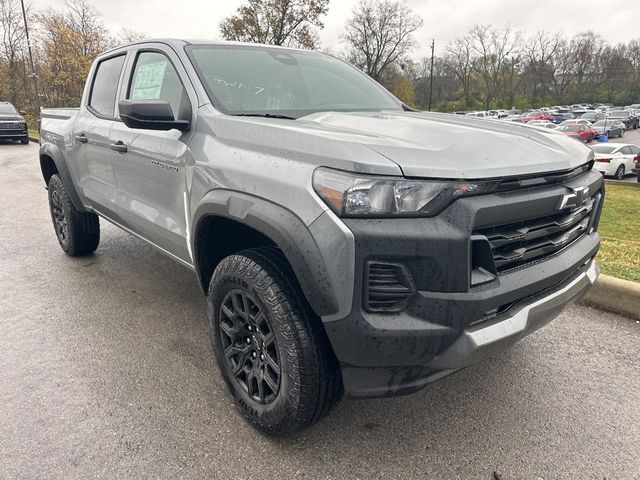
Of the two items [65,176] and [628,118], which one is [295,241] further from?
[628,118]

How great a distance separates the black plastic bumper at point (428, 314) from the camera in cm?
168

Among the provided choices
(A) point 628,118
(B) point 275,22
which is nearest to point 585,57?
(A) point 628,118

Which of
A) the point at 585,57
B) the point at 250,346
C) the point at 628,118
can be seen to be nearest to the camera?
the point at 250,346

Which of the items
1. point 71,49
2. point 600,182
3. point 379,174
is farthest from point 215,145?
point 71,49

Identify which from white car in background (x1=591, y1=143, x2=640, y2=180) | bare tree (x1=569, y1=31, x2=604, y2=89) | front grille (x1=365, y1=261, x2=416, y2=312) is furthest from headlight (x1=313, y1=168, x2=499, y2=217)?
bare tree (x1=569, y1=31, x2=604, y2=89)

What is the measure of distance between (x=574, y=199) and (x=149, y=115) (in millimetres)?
2040

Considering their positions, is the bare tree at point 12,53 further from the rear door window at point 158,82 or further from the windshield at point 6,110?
the rear door window at point 158,82

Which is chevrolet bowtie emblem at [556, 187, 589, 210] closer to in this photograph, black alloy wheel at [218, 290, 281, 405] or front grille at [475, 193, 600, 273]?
front grille at [475, 193, 600, 273]

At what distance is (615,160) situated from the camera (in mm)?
18406

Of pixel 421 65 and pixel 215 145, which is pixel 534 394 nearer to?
pixel 215 145

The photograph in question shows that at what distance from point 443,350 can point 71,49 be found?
33.8m

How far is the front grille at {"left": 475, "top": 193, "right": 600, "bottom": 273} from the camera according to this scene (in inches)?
72.8

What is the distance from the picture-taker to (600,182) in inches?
97.8

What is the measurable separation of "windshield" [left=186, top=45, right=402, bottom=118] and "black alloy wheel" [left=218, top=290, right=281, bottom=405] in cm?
102
